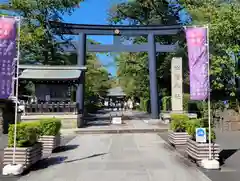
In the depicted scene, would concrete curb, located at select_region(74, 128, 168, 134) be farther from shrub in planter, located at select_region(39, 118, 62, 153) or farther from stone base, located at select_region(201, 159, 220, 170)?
stone base, located at select_region(201, 159, 220, 170)

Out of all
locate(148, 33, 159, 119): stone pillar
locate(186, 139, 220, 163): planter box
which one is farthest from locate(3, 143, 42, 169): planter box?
locate(148, 33, 159, 119): stone pillar

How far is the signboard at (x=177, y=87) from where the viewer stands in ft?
85.0

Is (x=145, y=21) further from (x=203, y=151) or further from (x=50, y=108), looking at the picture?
(x=203, y=151)

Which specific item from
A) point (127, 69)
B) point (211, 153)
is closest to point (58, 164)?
point (211, 153)

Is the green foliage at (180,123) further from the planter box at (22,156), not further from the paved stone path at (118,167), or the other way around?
the planter box at (22,156)

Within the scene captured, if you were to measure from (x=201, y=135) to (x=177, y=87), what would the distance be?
17.1 metres

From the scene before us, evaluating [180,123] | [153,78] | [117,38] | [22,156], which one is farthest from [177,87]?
[22,156]

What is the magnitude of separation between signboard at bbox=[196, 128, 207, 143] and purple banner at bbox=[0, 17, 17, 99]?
17.0 ft

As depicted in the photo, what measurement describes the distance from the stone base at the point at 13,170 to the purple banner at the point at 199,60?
5257mm

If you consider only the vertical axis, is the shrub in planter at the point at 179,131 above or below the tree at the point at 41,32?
below

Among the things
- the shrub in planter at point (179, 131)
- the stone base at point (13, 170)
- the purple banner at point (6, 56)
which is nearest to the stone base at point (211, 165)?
the shrub in planter at point (179, 131)

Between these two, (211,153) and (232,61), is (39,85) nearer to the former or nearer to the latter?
(232,61)

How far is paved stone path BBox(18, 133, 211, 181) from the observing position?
8070 mm

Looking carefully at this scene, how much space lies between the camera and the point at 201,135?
937 centimetres
